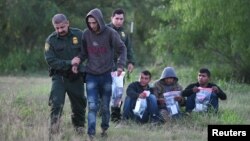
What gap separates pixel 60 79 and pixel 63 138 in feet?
3.37

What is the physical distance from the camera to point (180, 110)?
10.8m

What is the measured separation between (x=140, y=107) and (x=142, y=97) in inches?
7.3

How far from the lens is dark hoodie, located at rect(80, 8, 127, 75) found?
28.6ft

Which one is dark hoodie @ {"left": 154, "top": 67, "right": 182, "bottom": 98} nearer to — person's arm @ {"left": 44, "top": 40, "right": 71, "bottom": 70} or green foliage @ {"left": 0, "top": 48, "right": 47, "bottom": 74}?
person's arm @ {"left": 44, "top": 40, "right": 71, "bottom": 70}

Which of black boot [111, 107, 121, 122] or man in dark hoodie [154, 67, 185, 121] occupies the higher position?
man in dark hoodie [154, 67, 185, 121]

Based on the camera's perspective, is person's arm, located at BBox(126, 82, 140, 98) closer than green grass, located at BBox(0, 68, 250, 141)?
No

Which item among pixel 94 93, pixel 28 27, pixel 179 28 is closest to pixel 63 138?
pixel 94 93

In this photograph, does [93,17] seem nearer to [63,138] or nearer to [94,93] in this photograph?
[94,93]

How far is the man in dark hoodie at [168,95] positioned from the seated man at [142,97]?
0.60ft

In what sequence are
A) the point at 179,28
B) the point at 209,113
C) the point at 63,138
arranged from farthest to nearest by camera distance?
the point at 179,28, the point at 209,113, the point at 63,138

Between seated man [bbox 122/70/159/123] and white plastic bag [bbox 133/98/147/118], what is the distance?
0.15 feet

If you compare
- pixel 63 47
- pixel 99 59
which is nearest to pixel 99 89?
pixel 99 59

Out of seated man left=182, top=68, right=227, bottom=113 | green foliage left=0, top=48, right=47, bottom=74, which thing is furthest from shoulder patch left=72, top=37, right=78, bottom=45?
green foliage left=0, top=48, right=47, bottom=74

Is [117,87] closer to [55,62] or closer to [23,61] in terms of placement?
[55,62]
